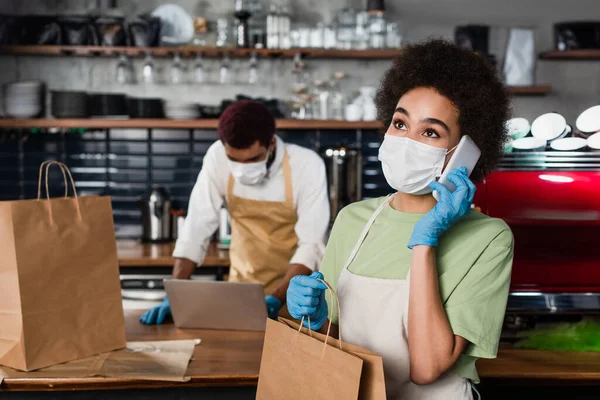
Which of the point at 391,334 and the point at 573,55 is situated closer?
the point at 391,334

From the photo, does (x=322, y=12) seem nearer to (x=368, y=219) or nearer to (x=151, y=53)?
(x=151, y=53)

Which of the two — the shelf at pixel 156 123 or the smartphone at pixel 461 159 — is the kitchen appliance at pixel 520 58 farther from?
the smartphone at pixel 461 159

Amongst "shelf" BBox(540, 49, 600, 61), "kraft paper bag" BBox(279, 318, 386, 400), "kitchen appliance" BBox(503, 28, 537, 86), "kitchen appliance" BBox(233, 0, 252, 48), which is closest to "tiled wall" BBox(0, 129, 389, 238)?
"kitchen appliance" BBox(233, 0, 252, 48)

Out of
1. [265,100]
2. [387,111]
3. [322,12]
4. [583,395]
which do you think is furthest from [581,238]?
[322,12]

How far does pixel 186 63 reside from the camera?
4992mm

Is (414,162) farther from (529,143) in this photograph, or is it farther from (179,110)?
(179,110)

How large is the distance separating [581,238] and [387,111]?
87 cm

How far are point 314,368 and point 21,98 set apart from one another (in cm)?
386

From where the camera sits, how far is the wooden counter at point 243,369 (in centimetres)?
192

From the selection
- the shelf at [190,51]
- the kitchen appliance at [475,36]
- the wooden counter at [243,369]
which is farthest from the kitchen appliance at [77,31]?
the wooden counter at [243,369]

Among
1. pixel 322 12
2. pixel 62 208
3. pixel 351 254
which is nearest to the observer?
pixel 351 254

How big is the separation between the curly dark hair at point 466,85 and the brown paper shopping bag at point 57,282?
877 mm

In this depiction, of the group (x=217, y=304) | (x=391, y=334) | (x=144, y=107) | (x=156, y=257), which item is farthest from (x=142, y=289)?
(x=391, y=334)

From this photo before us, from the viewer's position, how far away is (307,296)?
1.57m
